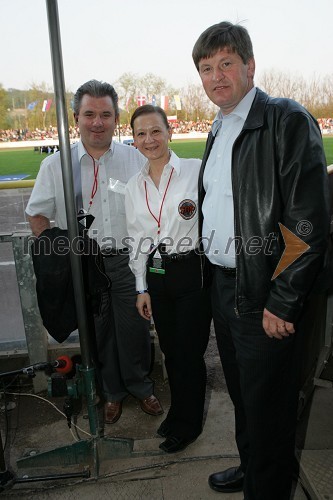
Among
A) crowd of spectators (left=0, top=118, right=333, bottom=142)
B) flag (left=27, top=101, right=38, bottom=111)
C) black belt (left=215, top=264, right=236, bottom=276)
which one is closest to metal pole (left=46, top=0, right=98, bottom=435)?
black belt (left=215, top=264, right=236, bottom=276)

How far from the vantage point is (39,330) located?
9.78 feet

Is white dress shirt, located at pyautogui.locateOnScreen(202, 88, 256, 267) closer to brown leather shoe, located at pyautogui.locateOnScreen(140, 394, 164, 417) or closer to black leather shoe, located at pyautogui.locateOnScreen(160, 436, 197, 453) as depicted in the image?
black leather shoe, located at pyautogui.locateOnScreen(160, 436, 197, 453)

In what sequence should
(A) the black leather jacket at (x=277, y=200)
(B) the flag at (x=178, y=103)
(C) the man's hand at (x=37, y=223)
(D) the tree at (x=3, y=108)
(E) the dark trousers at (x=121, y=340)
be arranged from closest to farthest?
(A) the black leather jacket at (x=277, y=200) → (C) the man's hand at (x=37, y=223) → (E) the dark trousers at (x=121, y=340) → (D) the tree at (x=3, y=108) → (B) the flag at (x=178, y=103)

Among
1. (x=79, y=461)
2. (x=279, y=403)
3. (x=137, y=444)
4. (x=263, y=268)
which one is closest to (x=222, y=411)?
(x=137, y=444)

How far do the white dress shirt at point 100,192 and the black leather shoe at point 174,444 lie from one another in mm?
1187

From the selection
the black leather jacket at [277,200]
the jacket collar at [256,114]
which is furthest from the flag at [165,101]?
the black leather jacket at [277,200]

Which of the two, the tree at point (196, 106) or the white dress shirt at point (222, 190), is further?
the tree at point (196, 106)

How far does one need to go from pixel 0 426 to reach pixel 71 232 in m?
1.62

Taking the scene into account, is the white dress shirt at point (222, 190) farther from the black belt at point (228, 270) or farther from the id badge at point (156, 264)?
the id badge at point (156, 264)

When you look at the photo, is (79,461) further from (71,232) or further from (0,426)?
(71,232)

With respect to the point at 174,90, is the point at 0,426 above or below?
below

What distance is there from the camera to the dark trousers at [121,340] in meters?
2.64

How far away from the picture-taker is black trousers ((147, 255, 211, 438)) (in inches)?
87.2

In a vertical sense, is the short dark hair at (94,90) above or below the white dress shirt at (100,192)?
above
